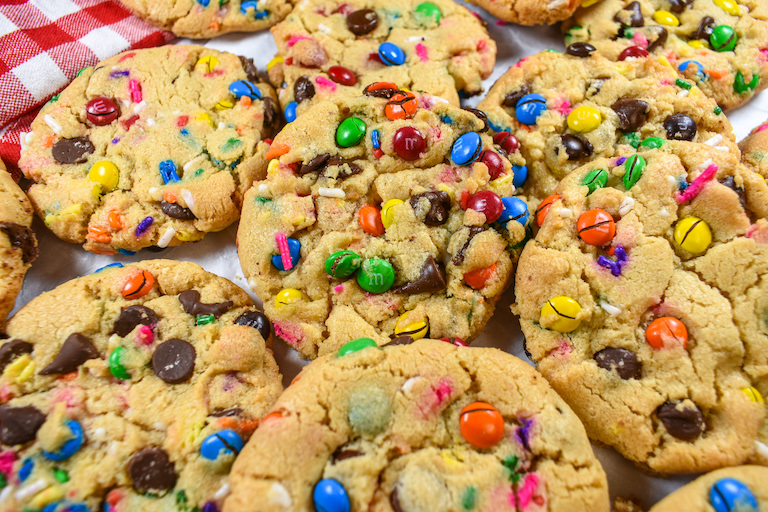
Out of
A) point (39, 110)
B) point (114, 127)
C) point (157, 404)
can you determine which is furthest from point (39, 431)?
point (39, 110)

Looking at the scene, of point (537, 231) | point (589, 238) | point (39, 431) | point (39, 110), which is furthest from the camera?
point (39, 110)

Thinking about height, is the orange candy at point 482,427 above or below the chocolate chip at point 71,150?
below

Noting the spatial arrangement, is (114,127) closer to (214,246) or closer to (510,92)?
(214,246)

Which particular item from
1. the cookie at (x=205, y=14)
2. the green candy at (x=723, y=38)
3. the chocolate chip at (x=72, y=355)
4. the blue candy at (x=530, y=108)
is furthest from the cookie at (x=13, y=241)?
the green candy at (x=723, y=38)

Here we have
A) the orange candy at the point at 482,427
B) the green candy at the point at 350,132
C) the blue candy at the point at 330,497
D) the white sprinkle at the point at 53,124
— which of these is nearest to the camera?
the blue candy at the point at 330,497

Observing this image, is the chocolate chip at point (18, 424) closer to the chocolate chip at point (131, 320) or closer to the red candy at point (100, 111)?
the chocolate chip at point (131, 320)
